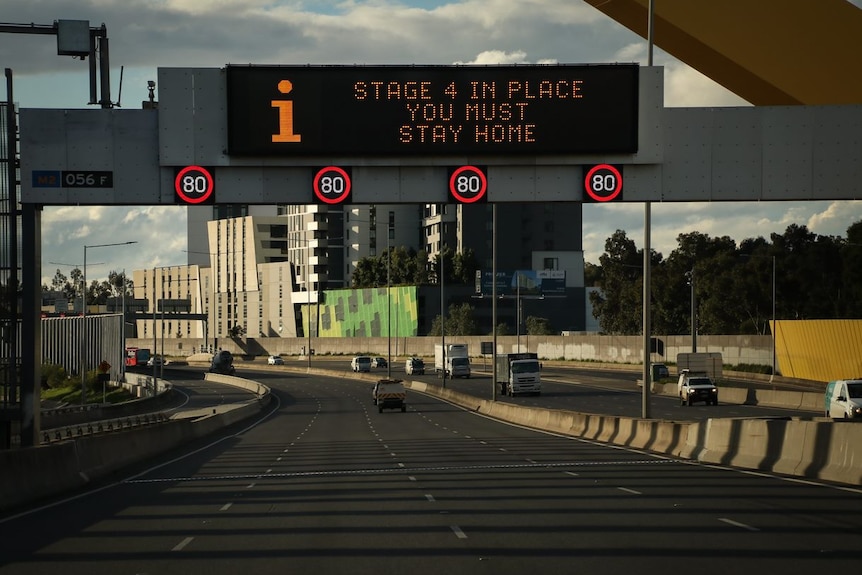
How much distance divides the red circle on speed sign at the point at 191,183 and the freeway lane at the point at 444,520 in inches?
228

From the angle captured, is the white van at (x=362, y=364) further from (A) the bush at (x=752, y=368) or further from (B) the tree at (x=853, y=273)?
(B) the tree at (x=853, y=273)

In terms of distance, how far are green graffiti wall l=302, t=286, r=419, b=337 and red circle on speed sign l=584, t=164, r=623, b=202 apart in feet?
458

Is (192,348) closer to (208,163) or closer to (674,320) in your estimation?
(674,320)

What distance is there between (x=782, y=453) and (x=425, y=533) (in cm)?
1187

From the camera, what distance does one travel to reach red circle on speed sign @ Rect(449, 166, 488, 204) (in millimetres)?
23828

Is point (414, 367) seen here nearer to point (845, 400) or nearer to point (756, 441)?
point (845, 400)

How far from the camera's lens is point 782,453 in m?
25.9

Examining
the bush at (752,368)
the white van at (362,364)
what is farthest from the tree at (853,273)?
the white van at (362,364)

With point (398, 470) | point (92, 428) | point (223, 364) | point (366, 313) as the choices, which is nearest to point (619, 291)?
point (366, 313)

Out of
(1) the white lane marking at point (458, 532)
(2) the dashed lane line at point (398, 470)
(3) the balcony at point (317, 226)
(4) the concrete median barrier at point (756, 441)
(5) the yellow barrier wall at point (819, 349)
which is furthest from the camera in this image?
(3) the balcony at point (317, 226)

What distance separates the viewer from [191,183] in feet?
78.2

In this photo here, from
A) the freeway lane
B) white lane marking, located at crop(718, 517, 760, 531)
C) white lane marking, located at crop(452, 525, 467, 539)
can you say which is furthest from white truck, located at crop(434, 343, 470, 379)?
white lane marking, located at crop(452, 525, 467, 539)

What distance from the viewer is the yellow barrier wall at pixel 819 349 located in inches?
2904

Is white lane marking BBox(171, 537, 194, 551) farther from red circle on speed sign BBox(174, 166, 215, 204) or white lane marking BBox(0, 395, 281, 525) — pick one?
red circle on speed sign BBox(174, 166, 215, 204)
